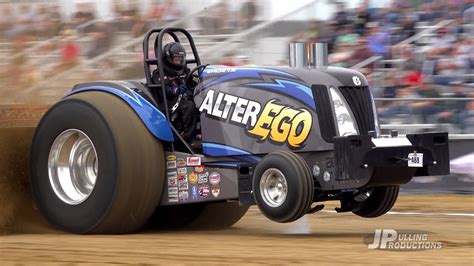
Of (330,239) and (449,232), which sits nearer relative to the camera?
(330,239)

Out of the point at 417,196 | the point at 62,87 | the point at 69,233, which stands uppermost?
the point at 62,87

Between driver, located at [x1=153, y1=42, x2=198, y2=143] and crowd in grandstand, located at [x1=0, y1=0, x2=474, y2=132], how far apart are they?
3.71 meters

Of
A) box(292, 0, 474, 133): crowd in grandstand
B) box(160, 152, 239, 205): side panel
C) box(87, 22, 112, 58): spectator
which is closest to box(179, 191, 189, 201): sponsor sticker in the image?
box(160, 152, 239, 205): side panel

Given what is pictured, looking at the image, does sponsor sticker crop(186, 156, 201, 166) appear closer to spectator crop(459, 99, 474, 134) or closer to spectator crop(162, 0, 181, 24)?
spectator crop(459, 99, 474, 134)

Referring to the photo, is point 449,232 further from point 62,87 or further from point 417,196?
point 62,87

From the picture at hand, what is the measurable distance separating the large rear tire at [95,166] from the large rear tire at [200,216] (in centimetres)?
91

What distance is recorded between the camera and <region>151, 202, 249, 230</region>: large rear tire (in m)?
9.45

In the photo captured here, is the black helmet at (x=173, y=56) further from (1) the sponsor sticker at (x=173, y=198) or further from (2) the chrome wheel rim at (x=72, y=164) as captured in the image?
(1) the sponsor sticker at (x=173, y=198)

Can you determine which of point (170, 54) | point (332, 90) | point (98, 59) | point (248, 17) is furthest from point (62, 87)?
point (332, 90)

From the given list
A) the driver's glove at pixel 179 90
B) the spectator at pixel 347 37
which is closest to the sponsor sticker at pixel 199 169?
the driver's glove at pixel 179 90

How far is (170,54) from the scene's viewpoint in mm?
8914

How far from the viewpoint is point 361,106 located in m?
8.22

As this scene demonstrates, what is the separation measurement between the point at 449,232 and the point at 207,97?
2.35 metres

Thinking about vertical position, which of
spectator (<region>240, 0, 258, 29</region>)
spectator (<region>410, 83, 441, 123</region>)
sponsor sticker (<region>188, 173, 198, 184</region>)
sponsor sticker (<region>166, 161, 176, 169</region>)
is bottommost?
spectator (<region>410, 83, 441, 123</region>)
